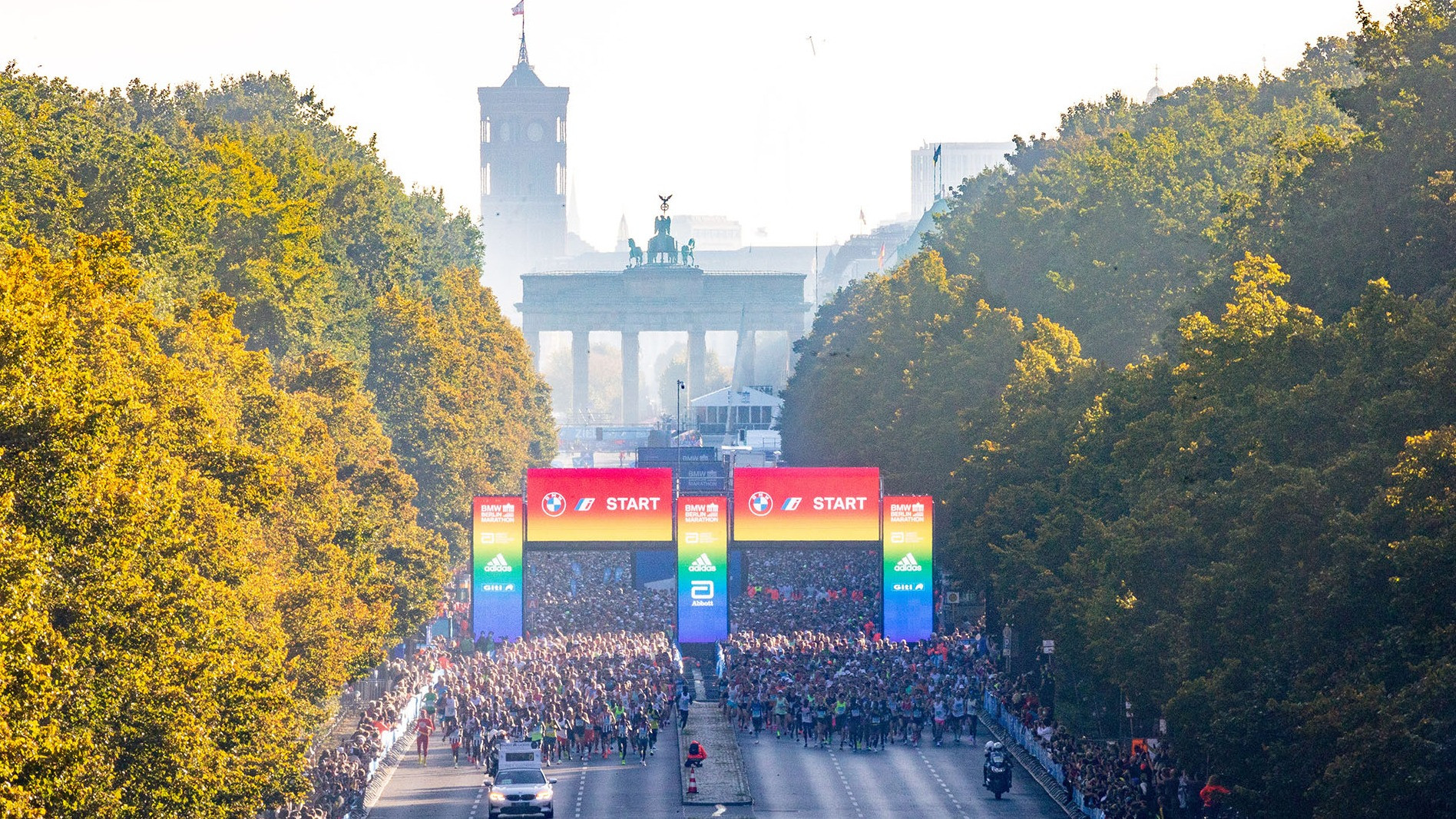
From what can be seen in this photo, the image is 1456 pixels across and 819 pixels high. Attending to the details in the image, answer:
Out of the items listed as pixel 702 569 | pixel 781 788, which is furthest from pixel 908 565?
pixel 781 788

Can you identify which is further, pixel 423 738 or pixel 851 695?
pixel 851 695

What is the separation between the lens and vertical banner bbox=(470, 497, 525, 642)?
6900 cm

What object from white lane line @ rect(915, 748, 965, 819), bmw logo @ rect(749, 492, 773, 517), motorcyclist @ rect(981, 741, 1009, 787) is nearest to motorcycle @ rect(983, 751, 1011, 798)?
motorcyclist @ rect(981, 741, 1009, 787)

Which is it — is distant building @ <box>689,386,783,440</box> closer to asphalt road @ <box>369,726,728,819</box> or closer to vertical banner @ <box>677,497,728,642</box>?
vertical banner @ <box>677,497,728,642</box>

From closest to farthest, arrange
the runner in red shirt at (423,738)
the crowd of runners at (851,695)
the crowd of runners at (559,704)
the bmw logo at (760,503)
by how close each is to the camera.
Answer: the runner in red shirt at (423,738), the crowd of runners at (559,704), the crowd of runners at (851,695), the bmw logo at (760,503)

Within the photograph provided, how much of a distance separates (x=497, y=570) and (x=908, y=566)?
1345 centimetres

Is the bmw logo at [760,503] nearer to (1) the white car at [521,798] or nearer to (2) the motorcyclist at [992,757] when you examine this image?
(2) the motorcyclist at [992,757]

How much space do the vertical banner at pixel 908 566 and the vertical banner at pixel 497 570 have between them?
474 inches

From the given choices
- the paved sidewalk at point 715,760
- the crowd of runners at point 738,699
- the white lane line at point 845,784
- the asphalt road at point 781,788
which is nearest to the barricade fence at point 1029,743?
the crowd of runners at point 738,699

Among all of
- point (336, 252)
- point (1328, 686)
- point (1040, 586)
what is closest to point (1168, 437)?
point (1040, 586)

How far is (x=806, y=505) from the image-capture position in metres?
71.1

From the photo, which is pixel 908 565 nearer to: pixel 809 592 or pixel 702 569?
pixel 702 569

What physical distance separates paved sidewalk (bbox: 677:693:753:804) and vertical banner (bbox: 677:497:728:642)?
3616 millimetres

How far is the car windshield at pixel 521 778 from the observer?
4744 centimetres
